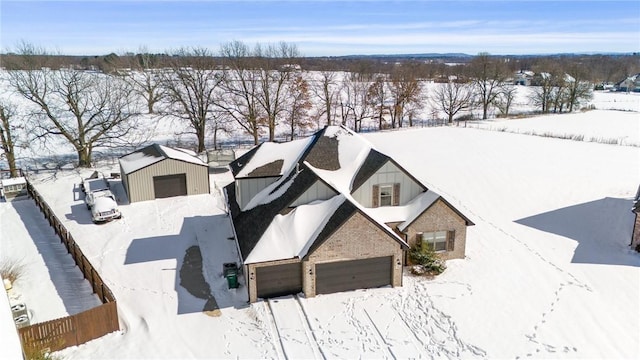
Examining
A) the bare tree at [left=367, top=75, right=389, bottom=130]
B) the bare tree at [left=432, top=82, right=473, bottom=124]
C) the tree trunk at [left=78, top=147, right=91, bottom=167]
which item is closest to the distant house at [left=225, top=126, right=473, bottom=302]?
the tree trunk at [left=78, top=147, right=91, bottom=167]

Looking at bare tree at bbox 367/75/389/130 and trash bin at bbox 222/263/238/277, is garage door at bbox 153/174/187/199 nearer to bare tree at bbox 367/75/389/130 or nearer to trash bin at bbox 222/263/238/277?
trash bin at bbox 222/263/238/277

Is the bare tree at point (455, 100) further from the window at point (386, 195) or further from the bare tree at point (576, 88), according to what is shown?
the window at point (386, 195)

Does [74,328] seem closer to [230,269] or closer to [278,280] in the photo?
[230,269]

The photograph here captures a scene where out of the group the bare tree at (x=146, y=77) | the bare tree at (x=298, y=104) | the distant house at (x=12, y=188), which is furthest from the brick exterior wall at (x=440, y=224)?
the bare tree at (x=146, y=77)

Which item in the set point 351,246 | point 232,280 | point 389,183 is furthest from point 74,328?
point 389,183

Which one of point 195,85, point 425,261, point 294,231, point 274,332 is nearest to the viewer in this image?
point 274,332
